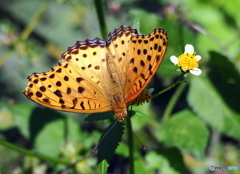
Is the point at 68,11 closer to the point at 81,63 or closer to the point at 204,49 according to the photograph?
the point at 204,49

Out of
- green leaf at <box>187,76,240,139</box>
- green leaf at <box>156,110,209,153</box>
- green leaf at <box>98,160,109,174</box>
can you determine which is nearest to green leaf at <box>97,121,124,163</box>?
green leaf at <box>98,160,109,174</box>

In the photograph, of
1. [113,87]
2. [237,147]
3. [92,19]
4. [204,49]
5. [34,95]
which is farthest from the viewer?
[92,19]

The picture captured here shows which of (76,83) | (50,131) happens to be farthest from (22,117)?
(76,83)

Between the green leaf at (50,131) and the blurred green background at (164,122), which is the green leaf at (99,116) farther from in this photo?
the green leaf at (50,131)

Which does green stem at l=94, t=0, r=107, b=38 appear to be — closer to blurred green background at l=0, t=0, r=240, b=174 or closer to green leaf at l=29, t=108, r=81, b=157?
blurred green background at l=0, t=0, r=240, b=174

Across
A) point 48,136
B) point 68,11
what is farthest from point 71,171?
point 68,11

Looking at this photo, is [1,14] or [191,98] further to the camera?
[1,14]

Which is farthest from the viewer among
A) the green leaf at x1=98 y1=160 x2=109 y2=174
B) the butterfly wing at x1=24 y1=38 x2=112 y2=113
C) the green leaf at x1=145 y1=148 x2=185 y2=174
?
the green leaf at x1=145 y1=148 x2=185 y2=174

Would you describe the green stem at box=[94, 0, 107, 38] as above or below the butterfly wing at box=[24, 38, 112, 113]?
above
